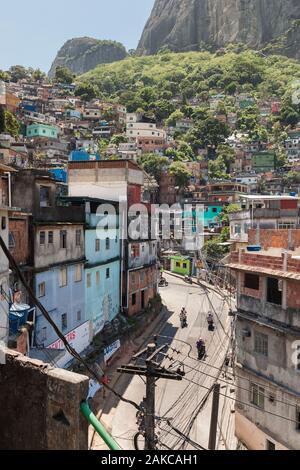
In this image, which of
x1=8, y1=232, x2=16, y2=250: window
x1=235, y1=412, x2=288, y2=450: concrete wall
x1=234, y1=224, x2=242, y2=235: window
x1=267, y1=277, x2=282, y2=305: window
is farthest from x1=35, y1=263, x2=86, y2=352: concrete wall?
x1=234, y1=224, x2=242, y2=235: window

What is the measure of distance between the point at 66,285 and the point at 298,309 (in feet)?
45.3

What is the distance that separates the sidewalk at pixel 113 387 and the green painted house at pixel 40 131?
210 feet

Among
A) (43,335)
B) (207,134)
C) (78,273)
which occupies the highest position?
(207,134)

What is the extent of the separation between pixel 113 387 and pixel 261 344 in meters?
9.40

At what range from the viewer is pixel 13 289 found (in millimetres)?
21156

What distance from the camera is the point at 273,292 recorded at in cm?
1880

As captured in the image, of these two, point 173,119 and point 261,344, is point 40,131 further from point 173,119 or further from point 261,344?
point 261,344

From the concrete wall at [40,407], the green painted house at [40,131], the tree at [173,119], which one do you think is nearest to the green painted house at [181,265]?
the green painted house at [40,131]

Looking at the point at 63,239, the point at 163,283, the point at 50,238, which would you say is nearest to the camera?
the point at 50,238

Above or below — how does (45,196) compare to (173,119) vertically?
below

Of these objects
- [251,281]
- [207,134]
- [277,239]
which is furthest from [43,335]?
[207,134]

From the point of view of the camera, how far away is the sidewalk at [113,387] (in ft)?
58.0

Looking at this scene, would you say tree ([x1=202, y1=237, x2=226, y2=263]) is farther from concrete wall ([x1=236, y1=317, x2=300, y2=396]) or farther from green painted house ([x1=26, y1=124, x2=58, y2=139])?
green painted house ([x1=26, y1=124, x2=58, y2=139])

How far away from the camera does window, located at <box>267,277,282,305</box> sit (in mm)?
18453
